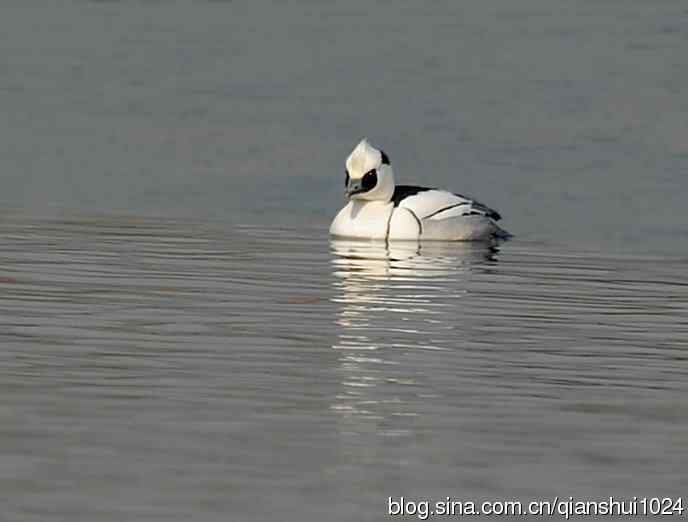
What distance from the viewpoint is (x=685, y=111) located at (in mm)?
26234

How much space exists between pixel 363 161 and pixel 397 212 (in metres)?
0.63

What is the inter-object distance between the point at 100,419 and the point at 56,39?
22.3m

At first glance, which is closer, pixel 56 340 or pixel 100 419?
pixel 100 419

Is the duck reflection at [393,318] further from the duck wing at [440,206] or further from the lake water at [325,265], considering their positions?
the duck wing at [440,206]

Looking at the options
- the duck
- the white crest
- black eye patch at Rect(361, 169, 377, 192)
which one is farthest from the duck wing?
the white crest

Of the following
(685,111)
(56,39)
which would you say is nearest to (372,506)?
(685,111)

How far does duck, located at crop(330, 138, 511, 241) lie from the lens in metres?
18.4

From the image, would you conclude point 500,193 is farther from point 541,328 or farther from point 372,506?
point 372,506

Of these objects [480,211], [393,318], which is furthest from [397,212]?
[393,318]

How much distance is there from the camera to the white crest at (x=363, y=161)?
19000 mm

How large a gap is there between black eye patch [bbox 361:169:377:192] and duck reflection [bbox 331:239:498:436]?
2.46 feet

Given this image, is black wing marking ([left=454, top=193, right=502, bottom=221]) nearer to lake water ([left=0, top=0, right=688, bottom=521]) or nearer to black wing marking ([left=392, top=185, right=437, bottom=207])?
lake water ([left=0, top=0, right=688, bottom=521])

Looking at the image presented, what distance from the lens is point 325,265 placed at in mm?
15961

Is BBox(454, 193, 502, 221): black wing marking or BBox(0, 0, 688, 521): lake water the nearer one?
BBox(0, 0, 688, 521): lake water
